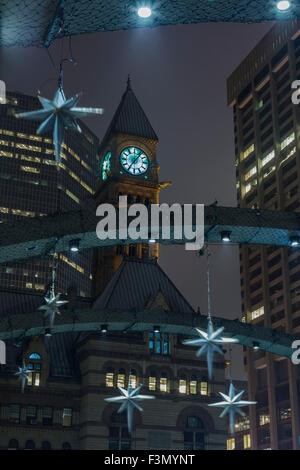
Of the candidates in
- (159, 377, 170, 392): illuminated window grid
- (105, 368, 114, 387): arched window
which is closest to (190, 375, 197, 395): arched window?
(159, 377, 170, 392): illuminated window grid

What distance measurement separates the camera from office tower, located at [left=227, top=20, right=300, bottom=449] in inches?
5172

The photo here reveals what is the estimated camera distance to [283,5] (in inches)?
582

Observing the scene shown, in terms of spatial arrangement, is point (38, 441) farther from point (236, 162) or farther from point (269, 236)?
point (236, 162)

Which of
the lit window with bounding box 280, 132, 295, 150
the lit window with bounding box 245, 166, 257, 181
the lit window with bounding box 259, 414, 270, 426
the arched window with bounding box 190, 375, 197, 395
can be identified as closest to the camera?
the arched window with bounding box 190, 375, 197, 395

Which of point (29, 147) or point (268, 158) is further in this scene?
point (29, 147)

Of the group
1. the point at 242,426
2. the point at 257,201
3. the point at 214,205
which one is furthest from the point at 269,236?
the point at 242,426

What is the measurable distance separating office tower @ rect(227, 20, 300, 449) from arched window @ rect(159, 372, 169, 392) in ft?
230

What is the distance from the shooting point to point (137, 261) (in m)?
66.9

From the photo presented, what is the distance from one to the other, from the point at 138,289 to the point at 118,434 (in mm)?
14528

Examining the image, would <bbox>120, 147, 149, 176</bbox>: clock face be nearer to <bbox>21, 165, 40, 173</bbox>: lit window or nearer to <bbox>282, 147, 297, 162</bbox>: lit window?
<bbox>282, 147, 297, 162</bbox>: lit window

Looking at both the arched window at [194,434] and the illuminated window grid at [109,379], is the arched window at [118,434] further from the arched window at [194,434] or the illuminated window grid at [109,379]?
the arched window at [194,434]

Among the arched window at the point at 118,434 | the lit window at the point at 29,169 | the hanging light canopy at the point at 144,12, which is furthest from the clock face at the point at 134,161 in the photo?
the lit window at the point at 29,169

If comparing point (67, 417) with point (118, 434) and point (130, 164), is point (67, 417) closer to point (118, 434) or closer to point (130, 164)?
point (118, 434)

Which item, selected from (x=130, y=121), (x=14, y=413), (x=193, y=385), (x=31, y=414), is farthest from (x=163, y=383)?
(x=130, y=121)
